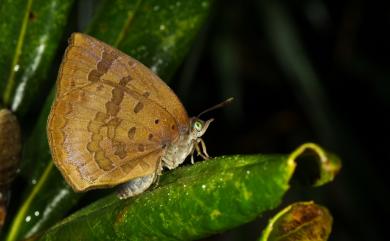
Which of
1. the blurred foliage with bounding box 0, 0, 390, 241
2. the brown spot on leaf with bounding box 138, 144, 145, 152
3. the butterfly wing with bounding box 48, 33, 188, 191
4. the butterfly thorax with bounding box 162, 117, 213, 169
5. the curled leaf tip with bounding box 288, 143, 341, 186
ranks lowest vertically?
the blurred foliage with bounding box 0, 0, 390, 241

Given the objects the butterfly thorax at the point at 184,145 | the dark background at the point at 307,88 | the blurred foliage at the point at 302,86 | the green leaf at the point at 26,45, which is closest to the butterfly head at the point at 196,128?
the butterfly thorax at the point at 184,145

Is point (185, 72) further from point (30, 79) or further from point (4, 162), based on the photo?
point (4, 162)

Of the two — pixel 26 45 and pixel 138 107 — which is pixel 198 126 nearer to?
pixel 138 107

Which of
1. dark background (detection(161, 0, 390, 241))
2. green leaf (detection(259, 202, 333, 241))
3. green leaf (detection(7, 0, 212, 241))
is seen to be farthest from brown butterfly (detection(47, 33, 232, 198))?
dark background (detection(161, 0, 390, 241))

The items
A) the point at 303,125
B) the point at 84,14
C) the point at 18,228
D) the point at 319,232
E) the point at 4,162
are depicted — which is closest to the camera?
the point at 319,232

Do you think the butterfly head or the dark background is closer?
the butterfly head

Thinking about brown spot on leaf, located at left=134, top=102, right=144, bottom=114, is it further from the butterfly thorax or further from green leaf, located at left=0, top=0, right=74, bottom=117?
green leaf, located at left=0, top=0, right=74, bottom=117

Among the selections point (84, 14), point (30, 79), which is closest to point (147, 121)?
point (30, 79)
